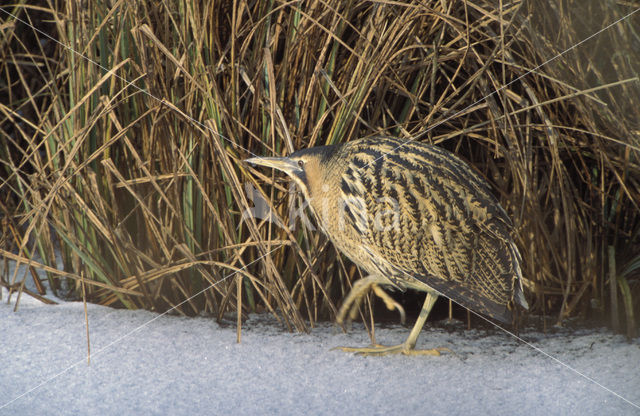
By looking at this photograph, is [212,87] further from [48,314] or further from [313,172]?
[48,314]

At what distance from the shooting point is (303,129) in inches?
56.7

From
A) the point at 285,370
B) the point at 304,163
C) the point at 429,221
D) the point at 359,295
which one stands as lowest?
the point at 285,370

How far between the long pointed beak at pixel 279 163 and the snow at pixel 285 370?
0.37 meters

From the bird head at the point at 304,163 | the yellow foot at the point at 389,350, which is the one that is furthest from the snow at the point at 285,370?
the bird head at the point at 304,163

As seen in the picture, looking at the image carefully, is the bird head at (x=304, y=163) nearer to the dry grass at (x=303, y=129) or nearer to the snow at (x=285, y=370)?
the dry grass at (x=303, y=129)

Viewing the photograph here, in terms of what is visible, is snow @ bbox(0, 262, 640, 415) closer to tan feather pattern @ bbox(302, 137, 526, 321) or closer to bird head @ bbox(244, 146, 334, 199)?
tan feather pattern @ bbox(302, 137, 526, 321)

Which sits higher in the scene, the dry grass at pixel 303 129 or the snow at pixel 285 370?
the dry grass at pixel 303 129

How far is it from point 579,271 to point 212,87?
97cm

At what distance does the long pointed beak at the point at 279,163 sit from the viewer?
4.39 ft

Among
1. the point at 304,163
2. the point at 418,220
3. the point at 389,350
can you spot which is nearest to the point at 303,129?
the point at 304,163

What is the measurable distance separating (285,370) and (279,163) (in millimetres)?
406

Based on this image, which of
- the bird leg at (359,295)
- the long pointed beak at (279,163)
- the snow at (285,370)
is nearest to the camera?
the snow at (285,370)

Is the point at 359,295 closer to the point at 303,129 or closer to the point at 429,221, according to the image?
the point at 429,221

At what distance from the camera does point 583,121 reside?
5.02 ft
